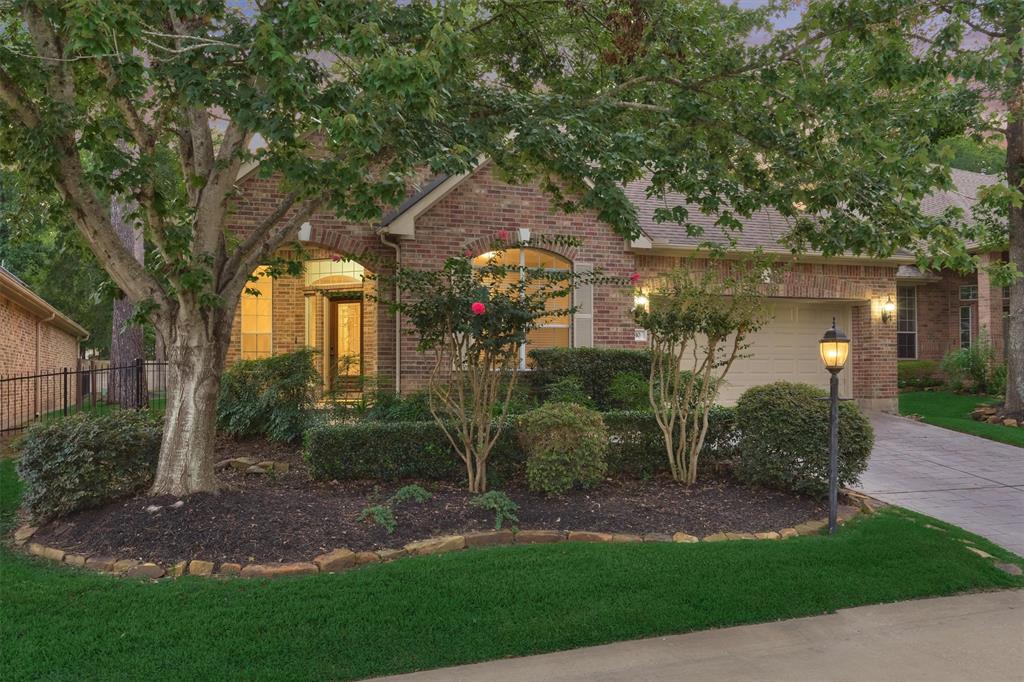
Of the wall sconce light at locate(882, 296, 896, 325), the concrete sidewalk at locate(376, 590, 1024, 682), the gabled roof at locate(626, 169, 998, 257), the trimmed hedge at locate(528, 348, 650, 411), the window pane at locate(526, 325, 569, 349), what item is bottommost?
the concrete sidewalk at locate(376, 590, 1024, 682)

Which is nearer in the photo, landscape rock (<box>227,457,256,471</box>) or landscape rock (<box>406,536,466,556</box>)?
landscape rock (<box>406,536,466,556</box>)

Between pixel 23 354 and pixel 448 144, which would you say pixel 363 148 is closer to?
pixel 448 144

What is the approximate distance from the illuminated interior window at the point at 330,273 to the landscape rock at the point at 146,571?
9478 mm

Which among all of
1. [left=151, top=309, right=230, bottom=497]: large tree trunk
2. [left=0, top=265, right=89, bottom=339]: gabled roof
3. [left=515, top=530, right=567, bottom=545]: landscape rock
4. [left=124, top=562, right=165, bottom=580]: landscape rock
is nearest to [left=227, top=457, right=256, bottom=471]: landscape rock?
[left=151, top=309, right=230, bottom=497]: large tree trunk

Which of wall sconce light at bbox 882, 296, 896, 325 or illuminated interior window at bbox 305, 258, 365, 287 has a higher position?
illuminated interior window at bbox 305, 258, 365, 287

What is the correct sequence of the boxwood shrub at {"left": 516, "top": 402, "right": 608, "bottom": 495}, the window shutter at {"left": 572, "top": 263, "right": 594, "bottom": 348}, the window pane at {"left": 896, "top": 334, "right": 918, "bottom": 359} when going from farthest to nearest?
the window pane at {"left": 896, "top": 334, "right": 918, "bottom": 359}, the window shutter at {"left": 572, "top": 263, "right": 594, "bottom": 348}, the boxwood shrub at {"left": 516, "top": 402, "right": 608, "bottom": 495}

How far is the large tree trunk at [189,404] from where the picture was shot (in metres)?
6.41

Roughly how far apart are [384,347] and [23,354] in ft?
26.6

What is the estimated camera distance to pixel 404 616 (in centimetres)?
443

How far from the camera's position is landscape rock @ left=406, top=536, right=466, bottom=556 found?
5590mm

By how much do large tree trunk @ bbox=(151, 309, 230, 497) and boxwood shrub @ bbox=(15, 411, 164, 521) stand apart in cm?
30

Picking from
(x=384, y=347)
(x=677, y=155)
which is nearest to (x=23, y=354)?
(x=384, y=347)

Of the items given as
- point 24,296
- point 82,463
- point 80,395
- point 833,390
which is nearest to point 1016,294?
point 833,390

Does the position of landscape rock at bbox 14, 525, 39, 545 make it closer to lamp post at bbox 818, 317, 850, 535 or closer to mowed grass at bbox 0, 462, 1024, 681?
mowed grass at bbox 0, 462, 1024, 681
